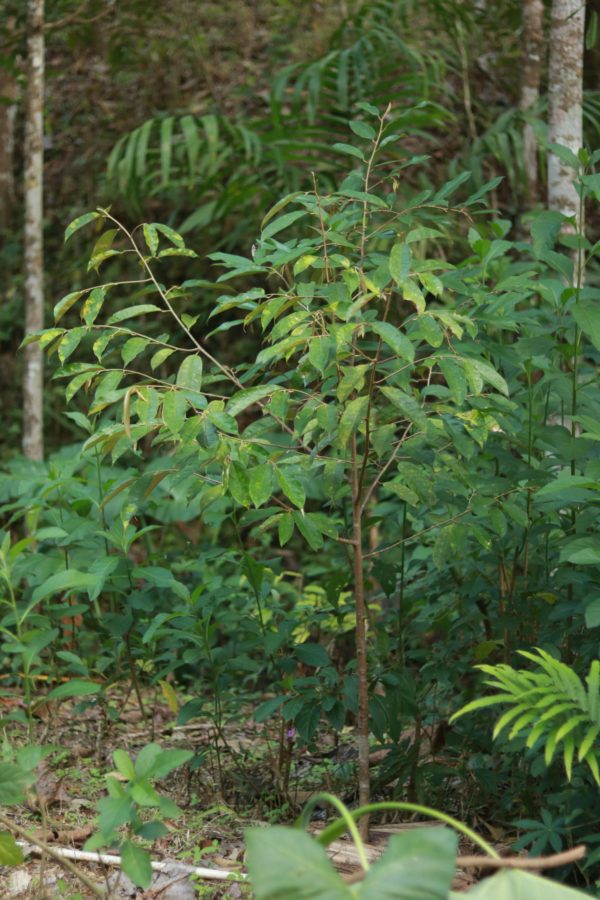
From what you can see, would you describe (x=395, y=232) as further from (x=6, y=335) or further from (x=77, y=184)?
(x=77, y=184)

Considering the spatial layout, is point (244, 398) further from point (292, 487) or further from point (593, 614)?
point (593, 614)

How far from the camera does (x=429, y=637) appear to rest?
13.6ft

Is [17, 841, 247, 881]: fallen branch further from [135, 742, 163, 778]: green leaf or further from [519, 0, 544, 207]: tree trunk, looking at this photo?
[519, 0, 544, 207]: tree trunk

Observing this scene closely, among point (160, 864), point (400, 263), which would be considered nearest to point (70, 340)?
point (400, 263)

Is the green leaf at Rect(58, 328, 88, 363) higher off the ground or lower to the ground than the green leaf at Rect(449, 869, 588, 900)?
higher

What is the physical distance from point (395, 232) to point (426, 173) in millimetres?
4270

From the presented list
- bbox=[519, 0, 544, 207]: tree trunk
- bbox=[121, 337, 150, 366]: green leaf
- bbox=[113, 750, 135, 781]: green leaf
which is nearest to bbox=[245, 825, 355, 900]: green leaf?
bbox=[113, 750, 135, 781]: green leaf

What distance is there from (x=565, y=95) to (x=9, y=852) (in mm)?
3396

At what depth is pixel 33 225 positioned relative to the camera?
5.22 m

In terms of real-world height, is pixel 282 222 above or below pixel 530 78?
below

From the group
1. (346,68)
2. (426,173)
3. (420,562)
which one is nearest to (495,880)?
(420,562)

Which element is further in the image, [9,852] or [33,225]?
[33,225]

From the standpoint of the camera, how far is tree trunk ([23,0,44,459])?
16.9ft

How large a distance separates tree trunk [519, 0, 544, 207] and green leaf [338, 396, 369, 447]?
4.00m
